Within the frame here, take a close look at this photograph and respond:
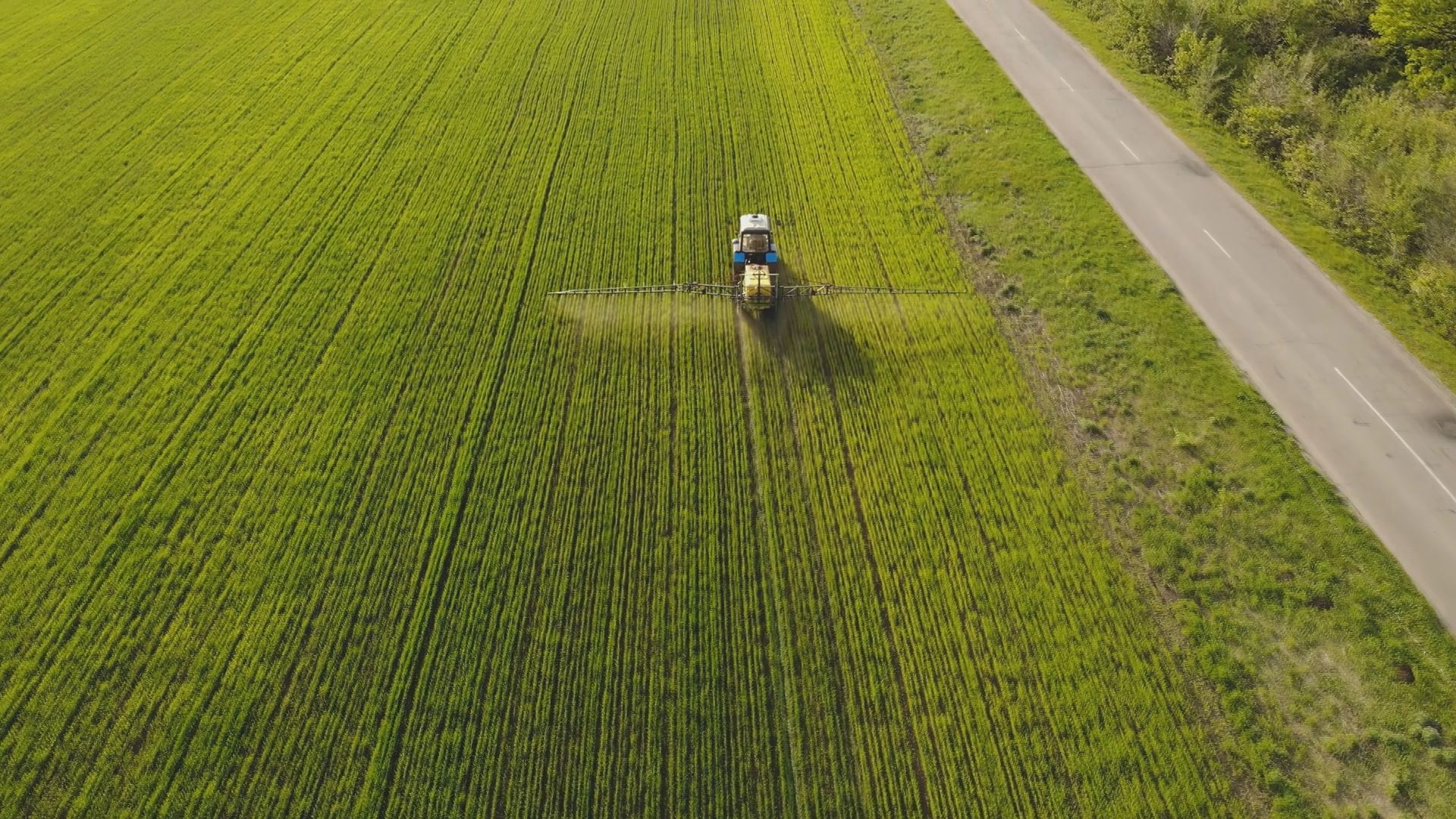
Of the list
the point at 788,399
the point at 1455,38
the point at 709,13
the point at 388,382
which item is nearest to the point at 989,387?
the point at 788,399

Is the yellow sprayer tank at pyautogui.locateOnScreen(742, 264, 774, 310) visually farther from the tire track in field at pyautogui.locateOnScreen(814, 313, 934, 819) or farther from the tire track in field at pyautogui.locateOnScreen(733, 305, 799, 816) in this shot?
the tire track in field at pyautogui.locateOnScreen(733, 305, 799, 816)

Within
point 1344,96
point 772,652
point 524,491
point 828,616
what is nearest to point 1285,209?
point 1344,96

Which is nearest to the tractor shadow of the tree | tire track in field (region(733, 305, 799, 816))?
tire track in field (region(733, 305, 799, 816))

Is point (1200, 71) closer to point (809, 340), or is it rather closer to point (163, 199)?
point (809, 340)

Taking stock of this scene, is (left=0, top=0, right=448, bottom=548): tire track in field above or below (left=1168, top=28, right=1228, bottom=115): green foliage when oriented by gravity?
below

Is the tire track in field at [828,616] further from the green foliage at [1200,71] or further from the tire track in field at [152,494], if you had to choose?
the green foliage at [1200,71]

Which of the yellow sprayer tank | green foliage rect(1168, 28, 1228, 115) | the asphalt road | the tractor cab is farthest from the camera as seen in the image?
green foliage rect(1168, 28, 1228, 115)

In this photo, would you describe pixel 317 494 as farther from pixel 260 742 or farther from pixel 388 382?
pixel 260 742
